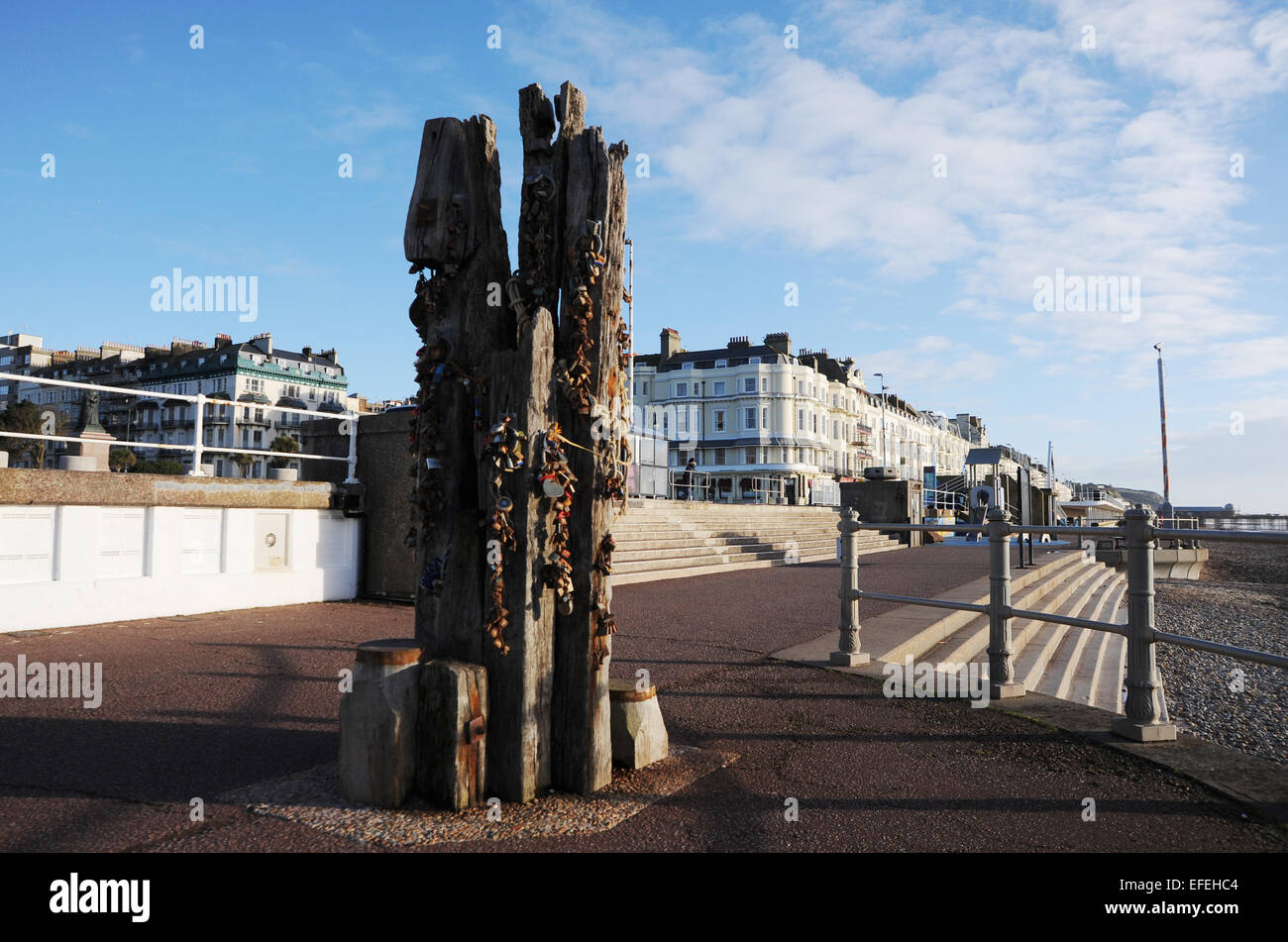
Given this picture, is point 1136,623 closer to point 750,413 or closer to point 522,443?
point 522,443

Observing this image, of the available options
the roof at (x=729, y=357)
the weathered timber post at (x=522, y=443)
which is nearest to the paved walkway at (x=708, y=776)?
the weathered timber post at (x=522, y=443)

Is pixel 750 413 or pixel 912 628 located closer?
pixel 912 628

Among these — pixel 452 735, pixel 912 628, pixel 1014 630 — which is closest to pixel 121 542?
pixel 452 735

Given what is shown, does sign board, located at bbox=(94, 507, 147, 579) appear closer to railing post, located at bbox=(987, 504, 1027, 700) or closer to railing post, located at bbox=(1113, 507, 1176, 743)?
railing post, located at bbox=(987, 504, 1027, 700)

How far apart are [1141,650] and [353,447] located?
9.64 meters

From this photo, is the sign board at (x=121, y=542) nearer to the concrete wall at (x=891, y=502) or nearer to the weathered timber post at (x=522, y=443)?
the weathered timber post at (x=522, y=443)

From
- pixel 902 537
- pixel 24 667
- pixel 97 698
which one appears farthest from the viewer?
pixel 902 537

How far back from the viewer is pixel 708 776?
4211 mm

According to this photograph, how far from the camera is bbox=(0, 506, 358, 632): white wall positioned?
782 cm

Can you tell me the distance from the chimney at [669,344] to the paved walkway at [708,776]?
69018mm
